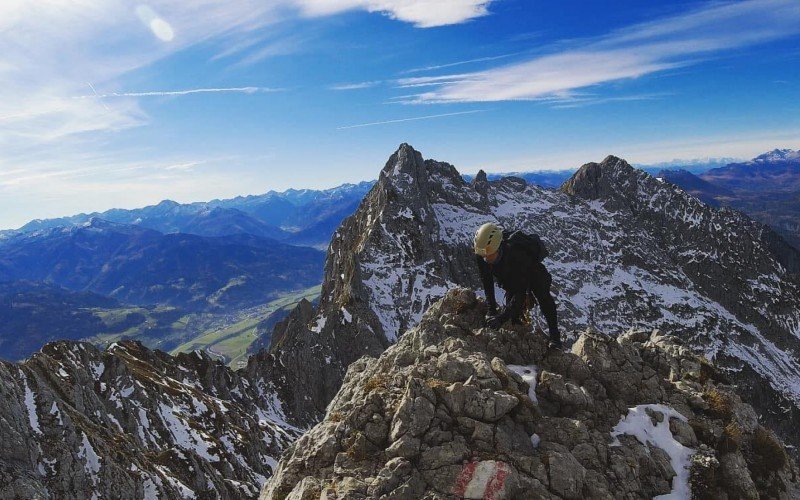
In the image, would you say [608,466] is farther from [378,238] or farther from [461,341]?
[378,238]

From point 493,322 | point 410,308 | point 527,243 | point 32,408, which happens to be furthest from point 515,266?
point 410,308

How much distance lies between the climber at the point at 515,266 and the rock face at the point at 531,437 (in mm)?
2191

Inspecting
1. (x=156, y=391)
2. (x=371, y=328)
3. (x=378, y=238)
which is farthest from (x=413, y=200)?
(x=156, y=391)

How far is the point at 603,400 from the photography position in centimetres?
1761

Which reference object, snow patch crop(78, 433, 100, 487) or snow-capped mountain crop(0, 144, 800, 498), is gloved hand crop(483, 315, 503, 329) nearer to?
snow-capped mountain crop(0, 144, 800, 498)

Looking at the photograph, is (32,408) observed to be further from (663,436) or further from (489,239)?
(663,436)

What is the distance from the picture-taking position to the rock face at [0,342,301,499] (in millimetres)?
42562

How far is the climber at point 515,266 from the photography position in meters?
17.5

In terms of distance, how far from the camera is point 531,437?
1474 cm

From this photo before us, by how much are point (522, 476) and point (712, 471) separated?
6.83m

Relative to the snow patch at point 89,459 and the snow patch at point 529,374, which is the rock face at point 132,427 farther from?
the snow patch at point 529,374

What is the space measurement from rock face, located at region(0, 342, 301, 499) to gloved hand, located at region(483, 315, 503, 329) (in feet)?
129

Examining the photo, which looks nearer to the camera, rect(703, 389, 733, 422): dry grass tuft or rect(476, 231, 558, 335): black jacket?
rect(703, 389, 733, 422): dry grass tuft

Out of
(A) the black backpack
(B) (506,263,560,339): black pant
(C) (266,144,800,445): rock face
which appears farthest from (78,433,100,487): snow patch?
(C) (266,144,800,445): rock face
